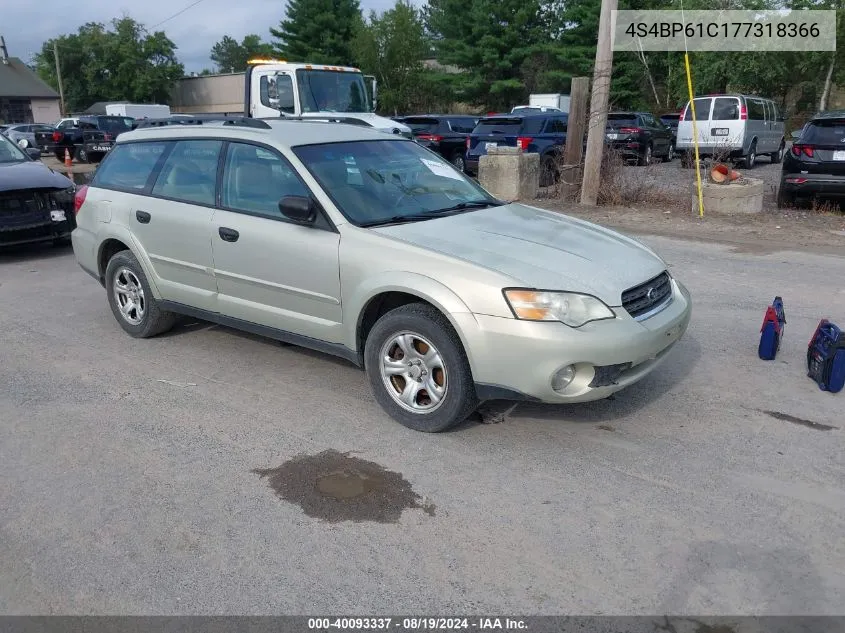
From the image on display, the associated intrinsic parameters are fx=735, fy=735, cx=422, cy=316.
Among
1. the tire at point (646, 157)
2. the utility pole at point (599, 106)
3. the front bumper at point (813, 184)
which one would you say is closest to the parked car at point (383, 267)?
the utility pole at point (599, 106)

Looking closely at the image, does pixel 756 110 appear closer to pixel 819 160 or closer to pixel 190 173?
pixel 819 160

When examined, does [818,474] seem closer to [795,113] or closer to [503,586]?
[503,586]

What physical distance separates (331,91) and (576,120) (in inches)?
203

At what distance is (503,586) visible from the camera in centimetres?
298

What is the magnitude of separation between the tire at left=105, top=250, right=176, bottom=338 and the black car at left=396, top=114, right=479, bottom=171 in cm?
1347

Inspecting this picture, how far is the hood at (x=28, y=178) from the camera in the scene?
30.1 ft

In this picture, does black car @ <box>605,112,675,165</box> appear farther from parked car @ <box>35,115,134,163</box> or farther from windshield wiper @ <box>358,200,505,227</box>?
windshield wiper @ <box>358,200,505,227</box>

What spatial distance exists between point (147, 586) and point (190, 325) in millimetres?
3788

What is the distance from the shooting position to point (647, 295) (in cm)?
432

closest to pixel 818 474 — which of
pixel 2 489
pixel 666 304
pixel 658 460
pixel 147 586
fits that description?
pixel 658 460

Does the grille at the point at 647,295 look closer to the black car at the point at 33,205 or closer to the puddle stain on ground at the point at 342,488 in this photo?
the puddle stain on ground at the point at 342,488

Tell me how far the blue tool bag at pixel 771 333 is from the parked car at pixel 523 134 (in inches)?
457

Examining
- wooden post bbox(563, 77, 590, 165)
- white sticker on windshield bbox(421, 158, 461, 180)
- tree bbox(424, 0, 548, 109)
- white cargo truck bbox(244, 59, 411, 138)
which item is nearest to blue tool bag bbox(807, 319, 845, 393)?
white sticker on windshield bbox(421, 158, 461, 180)

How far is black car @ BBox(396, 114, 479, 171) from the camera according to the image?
63.8 ft
